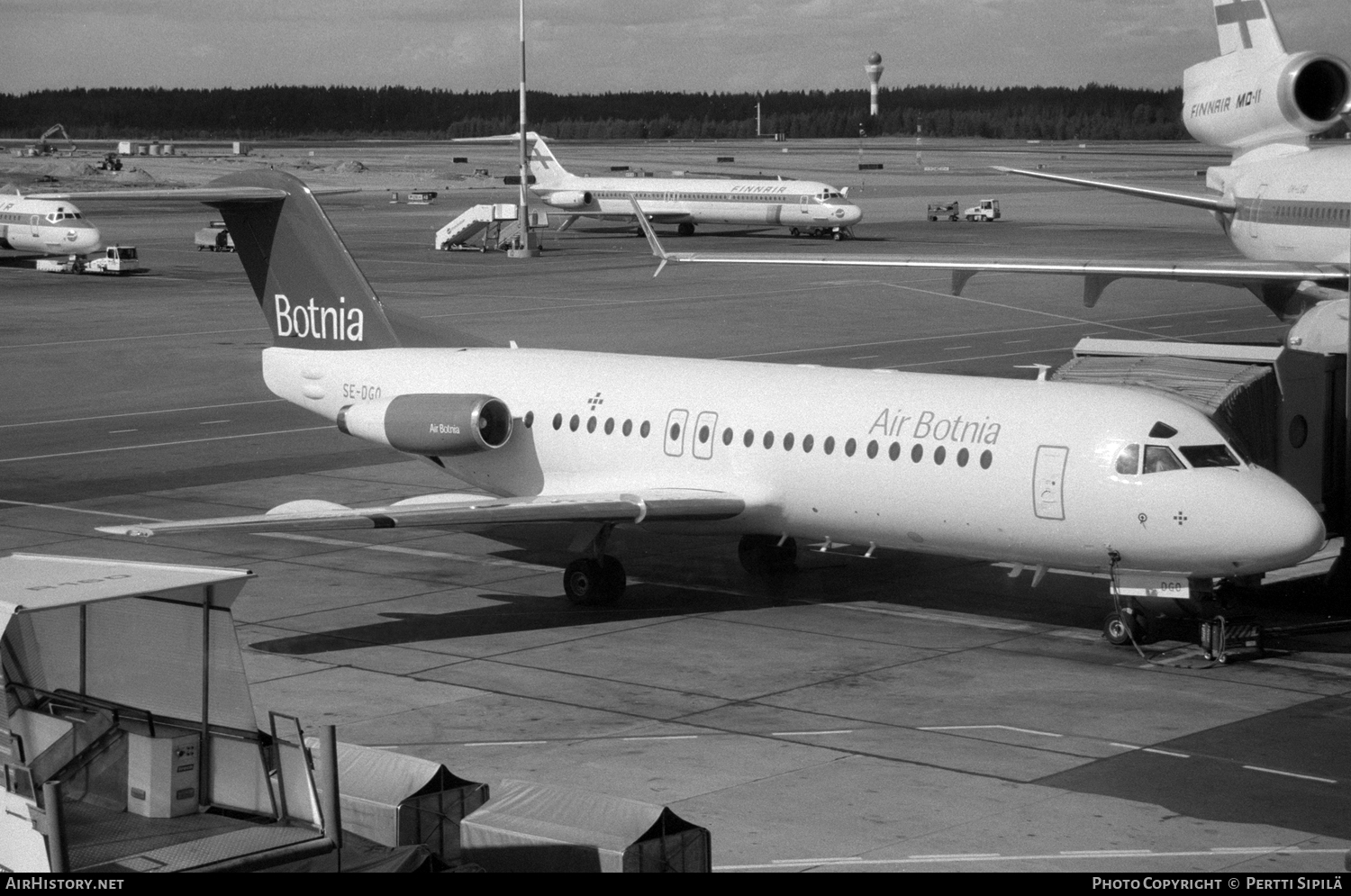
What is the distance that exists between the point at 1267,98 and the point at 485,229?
50.7 metres

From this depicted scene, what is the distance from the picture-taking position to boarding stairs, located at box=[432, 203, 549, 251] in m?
86.6

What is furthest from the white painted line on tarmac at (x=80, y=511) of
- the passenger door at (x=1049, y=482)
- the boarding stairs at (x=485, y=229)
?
the boarding stairs at (x=485, y=229)

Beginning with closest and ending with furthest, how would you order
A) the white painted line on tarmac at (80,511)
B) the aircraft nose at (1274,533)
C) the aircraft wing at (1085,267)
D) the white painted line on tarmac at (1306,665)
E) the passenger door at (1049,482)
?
1. the aircraft nose at (1274,533)
2. the white painted line on tarmac at (1306,665)
3. the passenger door at (1049,482)
4. the aircraft wing at (1085,267)
5. the white painted line on tarmac at (80,511)

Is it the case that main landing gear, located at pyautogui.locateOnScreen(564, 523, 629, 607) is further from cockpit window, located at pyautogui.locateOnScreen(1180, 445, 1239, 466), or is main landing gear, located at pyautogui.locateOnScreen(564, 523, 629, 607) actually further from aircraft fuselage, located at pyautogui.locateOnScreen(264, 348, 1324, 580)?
cockpit window, located at pyautogui.locateOnScreen(1180, 445, 1239, 466)

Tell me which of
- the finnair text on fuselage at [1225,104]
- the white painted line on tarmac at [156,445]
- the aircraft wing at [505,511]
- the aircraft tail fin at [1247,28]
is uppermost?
the aircraft tail fin at [1247,28]

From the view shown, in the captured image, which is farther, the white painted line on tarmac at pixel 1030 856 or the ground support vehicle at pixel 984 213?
the ground support vehicle at pixel 984 213

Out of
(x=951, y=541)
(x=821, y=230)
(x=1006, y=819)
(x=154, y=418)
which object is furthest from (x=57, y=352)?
(x=821, y=230)

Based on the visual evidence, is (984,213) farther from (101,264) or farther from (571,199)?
(101,264)

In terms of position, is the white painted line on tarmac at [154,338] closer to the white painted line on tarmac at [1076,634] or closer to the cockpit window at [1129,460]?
the white painted line on tarmac at [1076,634]

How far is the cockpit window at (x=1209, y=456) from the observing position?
2033 centimetres

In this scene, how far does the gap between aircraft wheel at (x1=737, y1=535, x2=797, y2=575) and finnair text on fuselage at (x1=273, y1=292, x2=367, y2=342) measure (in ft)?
22.9

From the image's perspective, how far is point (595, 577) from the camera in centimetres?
2338

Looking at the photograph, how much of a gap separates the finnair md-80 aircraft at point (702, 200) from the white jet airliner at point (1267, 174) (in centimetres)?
4169
